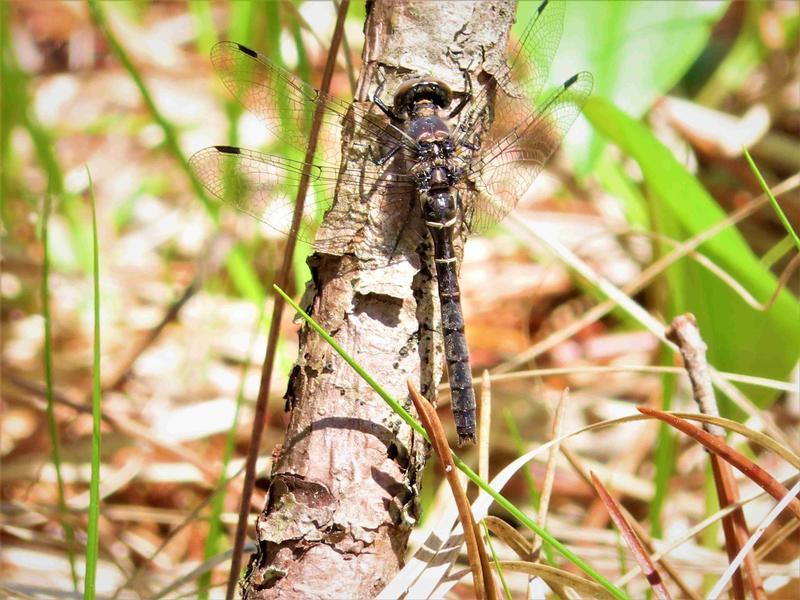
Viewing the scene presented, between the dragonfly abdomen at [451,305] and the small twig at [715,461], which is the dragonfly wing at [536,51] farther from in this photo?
the small twig at [715,461]

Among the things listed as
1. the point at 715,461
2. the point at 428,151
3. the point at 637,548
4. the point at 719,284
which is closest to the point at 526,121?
the point at 428,151

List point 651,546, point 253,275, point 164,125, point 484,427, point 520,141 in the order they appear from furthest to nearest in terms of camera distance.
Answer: point 253,275, point 164,125, point 520,141, point 651,546, point 484,427

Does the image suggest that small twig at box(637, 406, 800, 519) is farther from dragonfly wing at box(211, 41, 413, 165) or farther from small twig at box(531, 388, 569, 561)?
dragonfly wing at box(211, 41, 413, 165)

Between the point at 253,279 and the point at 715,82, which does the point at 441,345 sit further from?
the point at 715,82

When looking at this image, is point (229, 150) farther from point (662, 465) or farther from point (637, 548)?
point (662, 465)

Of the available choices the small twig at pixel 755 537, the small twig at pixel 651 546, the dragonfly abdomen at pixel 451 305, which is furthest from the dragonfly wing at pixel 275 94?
the small twig at pixel 755 537

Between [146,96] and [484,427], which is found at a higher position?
[146,96]
